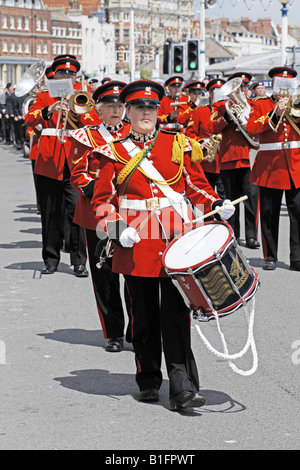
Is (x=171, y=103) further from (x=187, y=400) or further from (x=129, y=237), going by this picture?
(x=187, y=400)

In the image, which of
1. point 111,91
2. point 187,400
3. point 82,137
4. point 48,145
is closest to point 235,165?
point 48,145

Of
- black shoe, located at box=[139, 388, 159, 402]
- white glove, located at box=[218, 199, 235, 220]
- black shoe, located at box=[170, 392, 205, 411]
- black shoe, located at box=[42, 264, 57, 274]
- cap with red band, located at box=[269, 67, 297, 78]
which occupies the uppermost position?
cap with red band, located at box=[269, 67, 297, 78]

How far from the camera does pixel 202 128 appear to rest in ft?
46.6

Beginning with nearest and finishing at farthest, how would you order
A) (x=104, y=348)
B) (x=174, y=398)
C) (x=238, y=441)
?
1. (x=238, y=441)
2. (x=174, y=398)
3. (x=104, y=348)

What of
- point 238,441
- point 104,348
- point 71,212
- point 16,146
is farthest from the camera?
point 16,146

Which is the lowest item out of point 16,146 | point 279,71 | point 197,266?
point 16,146

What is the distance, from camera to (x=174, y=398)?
6207mm

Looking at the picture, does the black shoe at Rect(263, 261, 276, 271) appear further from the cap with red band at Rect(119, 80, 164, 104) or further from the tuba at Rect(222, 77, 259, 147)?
the cap with red band at Rect(119, 80, 164, 104)

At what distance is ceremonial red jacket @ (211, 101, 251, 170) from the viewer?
13266mm

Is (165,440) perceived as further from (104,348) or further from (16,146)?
(16,146)

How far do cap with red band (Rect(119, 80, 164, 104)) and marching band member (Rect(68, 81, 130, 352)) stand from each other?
138 cm

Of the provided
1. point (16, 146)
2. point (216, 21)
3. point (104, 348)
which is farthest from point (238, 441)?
point (216, 21)

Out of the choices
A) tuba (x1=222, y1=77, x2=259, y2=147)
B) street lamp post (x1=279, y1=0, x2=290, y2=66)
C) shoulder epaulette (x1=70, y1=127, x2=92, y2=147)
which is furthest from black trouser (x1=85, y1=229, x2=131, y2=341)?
street lamp post (x1=279, y1=0, x2=290, y2=66)

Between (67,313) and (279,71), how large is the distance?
12.6ft
